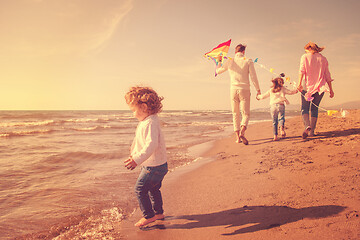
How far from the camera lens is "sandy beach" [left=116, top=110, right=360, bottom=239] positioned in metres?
1.75

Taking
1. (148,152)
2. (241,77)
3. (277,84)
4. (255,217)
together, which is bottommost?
(255,217)

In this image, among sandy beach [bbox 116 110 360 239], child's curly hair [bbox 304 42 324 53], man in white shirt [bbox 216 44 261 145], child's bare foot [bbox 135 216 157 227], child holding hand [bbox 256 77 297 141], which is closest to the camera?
sandy beach [bbox 116 110 360 239]

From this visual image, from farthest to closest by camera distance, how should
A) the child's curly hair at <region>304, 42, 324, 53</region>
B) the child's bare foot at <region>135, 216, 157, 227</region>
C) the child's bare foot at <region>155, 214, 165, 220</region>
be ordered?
the child's curly hair at <region>304, 42, 324, 53</region> < the child's bare foot at <region>155, 214, 165, 220</region> < the child's bare foot at <region>135, 216, 157, 227</region>

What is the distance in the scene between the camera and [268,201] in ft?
7.56

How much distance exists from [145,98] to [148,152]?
0.60 meters

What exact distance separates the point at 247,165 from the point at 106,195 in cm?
234

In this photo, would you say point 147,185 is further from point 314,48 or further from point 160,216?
point 314,48

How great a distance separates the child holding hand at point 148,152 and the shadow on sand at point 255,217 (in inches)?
10.1

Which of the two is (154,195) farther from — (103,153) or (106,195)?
(103,153)

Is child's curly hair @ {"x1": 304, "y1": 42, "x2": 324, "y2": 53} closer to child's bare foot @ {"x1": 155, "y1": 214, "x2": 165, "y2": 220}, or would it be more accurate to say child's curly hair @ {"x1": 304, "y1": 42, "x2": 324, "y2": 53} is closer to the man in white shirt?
the man in white shirt

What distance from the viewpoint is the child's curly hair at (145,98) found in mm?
2480

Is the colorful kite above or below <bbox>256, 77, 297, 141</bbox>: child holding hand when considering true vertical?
above

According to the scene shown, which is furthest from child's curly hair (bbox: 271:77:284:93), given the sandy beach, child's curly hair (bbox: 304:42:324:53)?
the sandy beach

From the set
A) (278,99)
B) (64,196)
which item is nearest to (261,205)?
(64,196)
